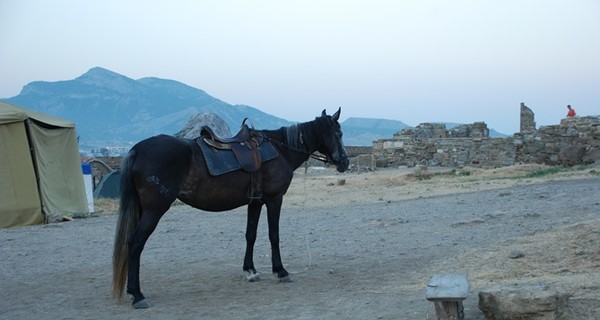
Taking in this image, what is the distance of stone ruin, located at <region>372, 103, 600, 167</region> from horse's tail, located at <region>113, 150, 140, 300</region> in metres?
19.0

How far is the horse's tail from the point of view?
682cm

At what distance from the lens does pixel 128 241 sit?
6859mm

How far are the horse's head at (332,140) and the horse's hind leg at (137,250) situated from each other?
248 cm

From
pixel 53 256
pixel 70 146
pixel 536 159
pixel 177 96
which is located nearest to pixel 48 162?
pixel 70 146

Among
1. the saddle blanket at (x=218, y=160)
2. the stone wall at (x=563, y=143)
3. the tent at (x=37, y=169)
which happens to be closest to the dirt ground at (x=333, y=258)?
the tent at (x=37, y=169)

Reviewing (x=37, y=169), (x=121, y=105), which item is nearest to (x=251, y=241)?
(x=37, y=169)

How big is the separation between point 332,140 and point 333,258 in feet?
6.22

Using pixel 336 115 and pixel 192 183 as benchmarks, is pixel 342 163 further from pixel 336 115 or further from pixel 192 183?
pixel 192 183

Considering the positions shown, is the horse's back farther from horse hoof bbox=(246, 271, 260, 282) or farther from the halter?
horse hoof bbox=(246, 271, 260, 282)

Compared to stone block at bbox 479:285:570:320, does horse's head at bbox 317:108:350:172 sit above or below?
above

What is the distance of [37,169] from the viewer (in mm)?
14625

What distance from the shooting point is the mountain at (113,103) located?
11319 centimetres

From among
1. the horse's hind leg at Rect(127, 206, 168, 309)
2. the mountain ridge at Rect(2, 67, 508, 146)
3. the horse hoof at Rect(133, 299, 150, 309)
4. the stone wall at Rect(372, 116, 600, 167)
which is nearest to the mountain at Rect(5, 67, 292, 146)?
the mountain ridge at Rect(2, 67, 508, 146)

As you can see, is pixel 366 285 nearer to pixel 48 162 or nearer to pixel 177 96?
pixel 48 162
